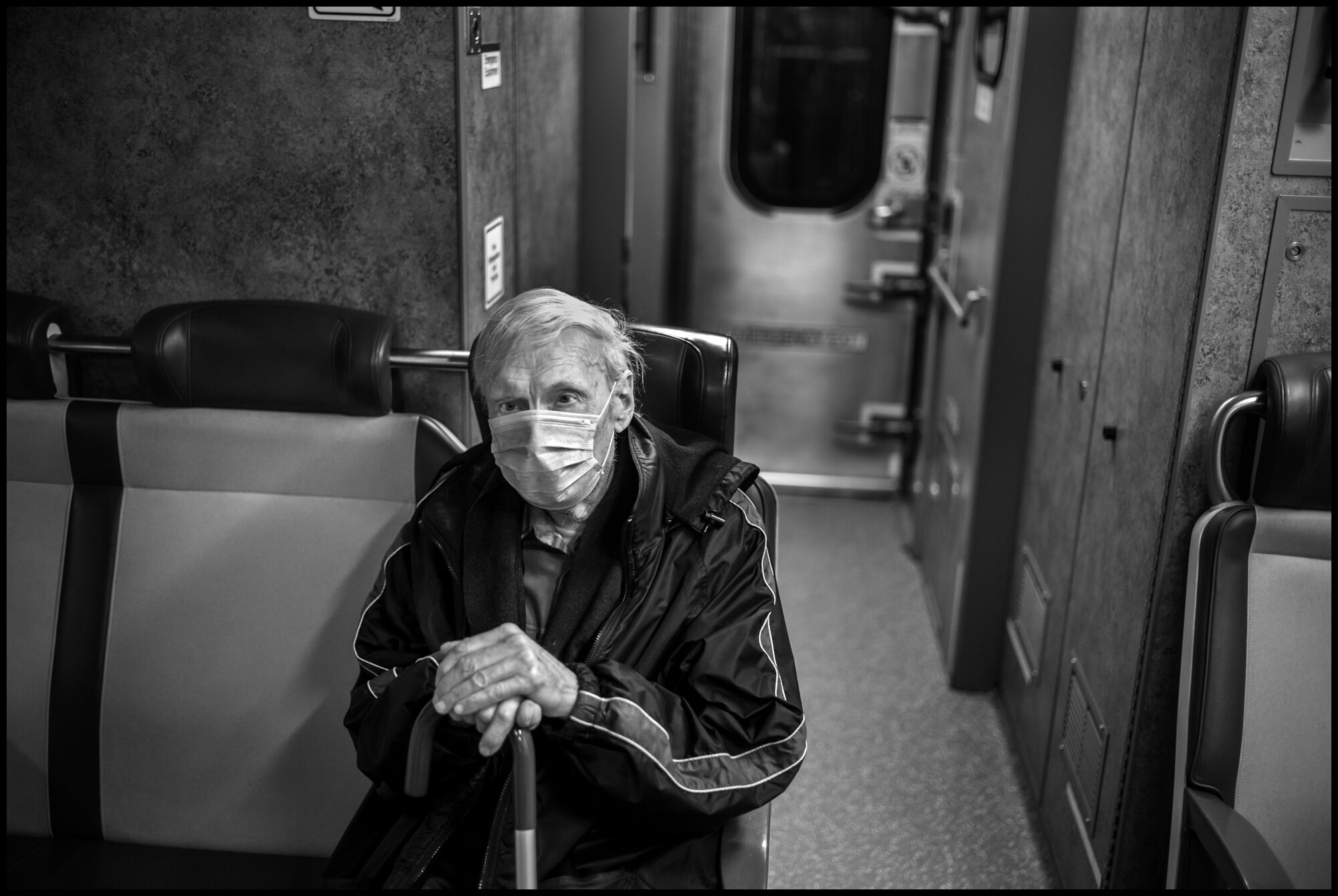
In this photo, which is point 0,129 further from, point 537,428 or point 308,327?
point 537,428

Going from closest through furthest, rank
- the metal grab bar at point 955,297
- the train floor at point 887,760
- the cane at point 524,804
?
the cane at point 524,804
the train floor at point 887,760
the metal grab bar at point 955,297

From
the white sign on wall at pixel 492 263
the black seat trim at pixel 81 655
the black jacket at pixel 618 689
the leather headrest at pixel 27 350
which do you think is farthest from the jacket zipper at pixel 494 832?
the leather headrest at pixel 27 350

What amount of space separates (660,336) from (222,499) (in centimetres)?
83

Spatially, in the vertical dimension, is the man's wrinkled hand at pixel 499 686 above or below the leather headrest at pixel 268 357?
below

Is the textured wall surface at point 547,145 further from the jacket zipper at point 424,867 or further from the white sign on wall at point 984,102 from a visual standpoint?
the jacket zipper at point 424,867

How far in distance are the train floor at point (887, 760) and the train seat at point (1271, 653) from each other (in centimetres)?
89

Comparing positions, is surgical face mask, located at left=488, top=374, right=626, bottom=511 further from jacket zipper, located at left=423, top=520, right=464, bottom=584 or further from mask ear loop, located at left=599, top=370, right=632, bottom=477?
jacket zipper, located at left=423, top=520, right=464, bottom=584

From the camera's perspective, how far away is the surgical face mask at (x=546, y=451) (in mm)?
1642

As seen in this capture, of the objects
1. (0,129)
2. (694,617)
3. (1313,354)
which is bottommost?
(694,617)

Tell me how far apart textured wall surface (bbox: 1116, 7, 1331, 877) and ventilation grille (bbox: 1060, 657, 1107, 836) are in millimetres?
233

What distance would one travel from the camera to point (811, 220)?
463cm

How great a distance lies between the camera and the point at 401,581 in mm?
1782

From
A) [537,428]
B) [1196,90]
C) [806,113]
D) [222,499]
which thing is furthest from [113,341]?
[806,113]

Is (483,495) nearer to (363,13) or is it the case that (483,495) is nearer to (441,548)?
(441,548)
